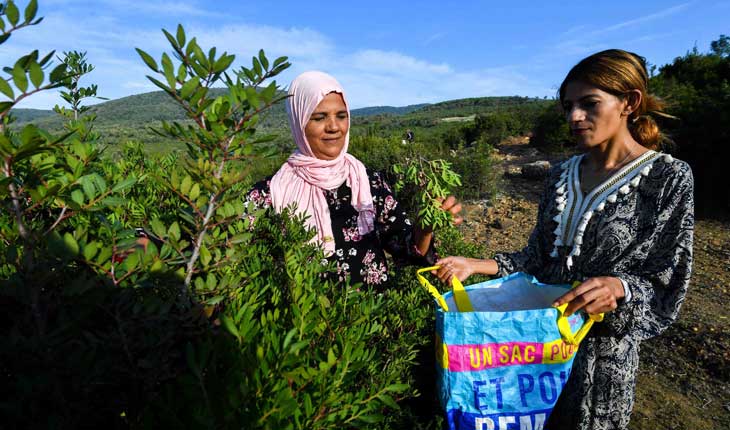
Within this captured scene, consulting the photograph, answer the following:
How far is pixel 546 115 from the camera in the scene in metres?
15.8

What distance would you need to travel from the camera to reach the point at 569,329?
1.59 m

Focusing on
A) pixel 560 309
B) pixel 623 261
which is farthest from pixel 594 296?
pixel 623 261

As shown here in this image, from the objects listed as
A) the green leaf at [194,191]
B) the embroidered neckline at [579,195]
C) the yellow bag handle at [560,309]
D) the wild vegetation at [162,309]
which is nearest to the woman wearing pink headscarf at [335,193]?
the yellow bag handle at [560,309]

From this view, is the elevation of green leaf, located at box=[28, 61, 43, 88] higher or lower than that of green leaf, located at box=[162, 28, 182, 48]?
lower

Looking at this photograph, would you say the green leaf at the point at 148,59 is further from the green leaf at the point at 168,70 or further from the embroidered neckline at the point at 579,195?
the embroidered neckline at the point at 579,195

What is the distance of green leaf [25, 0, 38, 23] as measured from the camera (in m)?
0.67

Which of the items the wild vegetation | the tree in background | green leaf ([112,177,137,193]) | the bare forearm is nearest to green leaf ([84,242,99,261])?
the wild vegetation

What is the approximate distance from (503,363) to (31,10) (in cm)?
165

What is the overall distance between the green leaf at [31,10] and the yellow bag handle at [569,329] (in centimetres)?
167

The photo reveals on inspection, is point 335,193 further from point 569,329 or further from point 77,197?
point 77,197

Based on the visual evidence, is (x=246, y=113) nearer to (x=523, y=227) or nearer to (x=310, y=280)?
(x=310, y=280)

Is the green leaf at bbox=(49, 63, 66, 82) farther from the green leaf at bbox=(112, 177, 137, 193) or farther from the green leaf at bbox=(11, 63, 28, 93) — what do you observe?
the green leaf at bbox=(112, 177, 137, 193)

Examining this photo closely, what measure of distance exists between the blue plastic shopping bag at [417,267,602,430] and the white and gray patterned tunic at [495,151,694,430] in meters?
0.18

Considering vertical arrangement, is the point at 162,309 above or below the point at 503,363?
above
